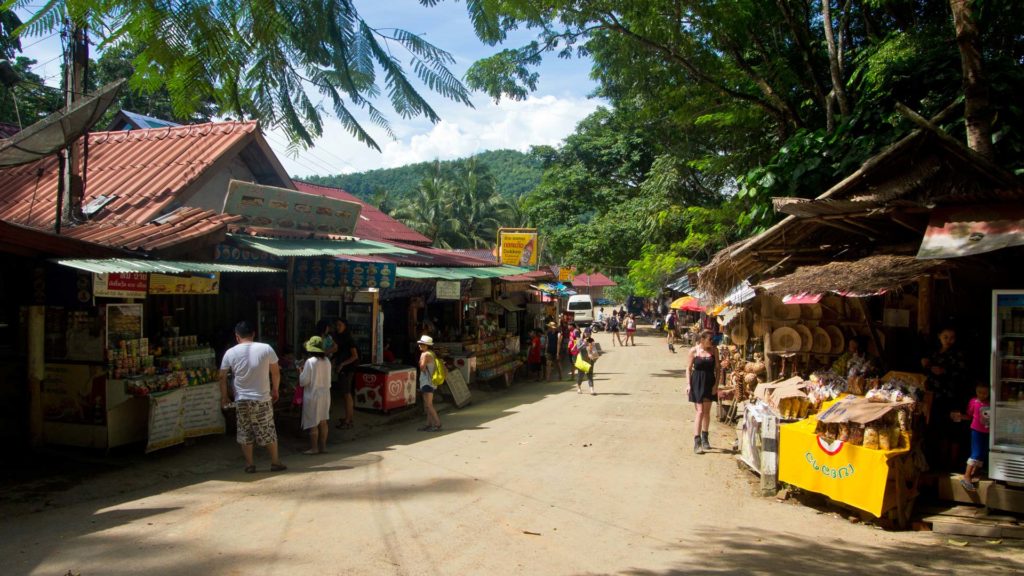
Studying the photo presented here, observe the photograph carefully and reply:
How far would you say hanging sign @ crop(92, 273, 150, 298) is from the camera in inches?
311

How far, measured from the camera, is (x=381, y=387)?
11875 millimetres

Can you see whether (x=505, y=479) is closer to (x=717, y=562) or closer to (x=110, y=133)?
(x=717, y=562)

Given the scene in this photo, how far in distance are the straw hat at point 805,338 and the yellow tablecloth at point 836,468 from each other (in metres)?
2.12

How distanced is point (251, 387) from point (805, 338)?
7.26 metres

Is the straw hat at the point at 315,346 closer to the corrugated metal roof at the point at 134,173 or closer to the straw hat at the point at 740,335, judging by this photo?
the corrugated metal roof at the point at 134,173

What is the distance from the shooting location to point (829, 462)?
272 inches

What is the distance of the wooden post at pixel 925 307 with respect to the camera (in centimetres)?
817

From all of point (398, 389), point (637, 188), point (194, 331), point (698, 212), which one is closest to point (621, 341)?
point (637, 188)

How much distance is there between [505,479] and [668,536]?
2294mm

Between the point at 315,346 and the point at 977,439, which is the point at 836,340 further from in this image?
the point at 315,346

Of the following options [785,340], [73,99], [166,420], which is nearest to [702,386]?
[785,340]

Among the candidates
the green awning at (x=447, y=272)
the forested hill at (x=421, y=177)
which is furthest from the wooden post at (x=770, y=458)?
the forested hill at (x=421, y=177)

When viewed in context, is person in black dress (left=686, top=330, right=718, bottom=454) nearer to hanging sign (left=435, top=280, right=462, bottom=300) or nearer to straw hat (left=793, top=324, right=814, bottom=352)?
straw hat (left=793, top=324, right=814, bottom=352)

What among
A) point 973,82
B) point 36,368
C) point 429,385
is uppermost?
point 973,82
